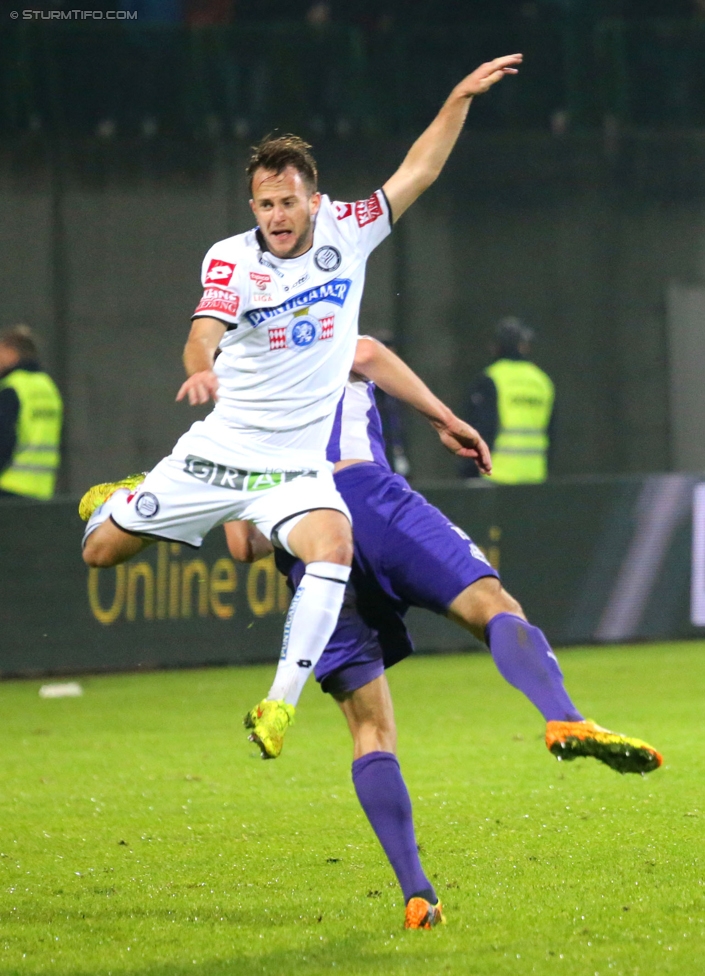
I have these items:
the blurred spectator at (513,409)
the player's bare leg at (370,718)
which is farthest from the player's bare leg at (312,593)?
the blurred spectator at (513,409)

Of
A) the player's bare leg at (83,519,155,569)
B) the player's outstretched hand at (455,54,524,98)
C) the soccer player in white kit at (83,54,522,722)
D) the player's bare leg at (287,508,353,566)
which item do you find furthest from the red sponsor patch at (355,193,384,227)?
the player's bare leg at (83,519,155,569)

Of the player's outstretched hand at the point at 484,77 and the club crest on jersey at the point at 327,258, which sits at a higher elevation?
the player's outstretched hand at the point at 484,77

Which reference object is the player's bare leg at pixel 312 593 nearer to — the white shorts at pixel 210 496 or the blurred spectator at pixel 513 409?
the white shorts at pixel 210 496

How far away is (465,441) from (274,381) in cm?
62

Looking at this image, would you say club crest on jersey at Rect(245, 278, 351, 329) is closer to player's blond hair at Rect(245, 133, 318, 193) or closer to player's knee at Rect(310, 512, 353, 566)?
player's blond hair at Rect(245, 133, 318, 193)

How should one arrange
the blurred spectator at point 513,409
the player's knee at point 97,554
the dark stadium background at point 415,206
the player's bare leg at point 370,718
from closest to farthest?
the player's bare leg at point 370,718 → the player's knee at point 97,554 → the blurred spectator at point 513,409 → the dark stadium background at point 415,206

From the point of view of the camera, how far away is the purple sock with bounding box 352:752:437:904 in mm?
4500

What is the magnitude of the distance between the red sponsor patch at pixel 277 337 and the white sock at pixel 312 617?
649mm

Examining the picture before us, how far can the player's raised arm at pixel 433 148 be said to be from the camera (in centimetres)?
490

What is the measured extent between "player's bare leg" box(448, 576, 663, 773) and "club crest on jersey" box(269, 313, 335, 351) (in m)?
0.83

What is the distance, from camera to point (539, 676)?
4.32 meters

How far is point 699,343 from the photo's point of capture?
54.1 ft

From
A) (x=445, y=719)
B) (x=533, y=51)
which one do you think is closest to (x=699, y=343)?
(x=533, y=51)

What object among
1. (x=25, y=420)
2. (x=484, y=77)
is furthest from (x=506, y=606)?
(x=25, y=420)
